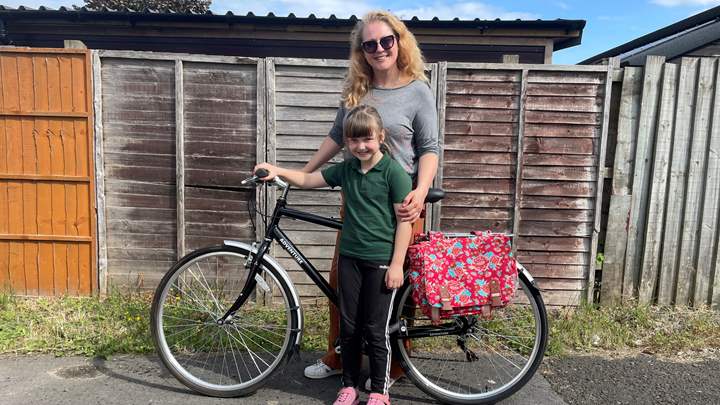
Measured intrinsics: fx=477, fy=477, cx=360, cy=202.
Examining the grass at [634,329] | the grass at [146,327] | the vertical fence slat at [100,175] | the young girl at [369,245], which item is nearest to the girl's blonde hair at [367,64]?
the young girl at [369,245]

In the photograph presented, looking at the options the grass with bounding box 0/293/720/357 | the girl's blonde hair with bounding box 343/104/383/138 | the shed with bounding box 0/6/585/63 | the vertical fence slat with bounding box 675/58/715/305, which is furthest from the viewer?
the shed with bounding box 0/6/585/63

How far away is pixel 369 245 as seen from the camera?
7.72 feet

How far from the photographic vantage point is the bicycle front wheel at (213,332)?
2.65 metres

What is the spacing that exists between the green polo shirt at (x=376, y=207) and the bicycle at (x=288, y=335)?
23 cm

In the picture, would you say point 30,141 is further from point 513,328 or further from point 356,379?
point 513,328

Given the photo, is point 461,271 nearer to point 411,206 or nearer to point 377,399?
point 411,206

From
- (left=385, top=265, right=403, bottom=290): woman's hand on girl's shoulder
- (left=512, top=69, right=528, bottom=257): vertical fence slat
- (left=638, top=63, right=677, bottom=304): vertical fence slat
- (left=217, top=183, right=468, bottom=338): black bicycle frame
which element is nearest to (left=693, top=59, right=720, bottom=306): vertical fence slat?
(left=638, top=63, right=677, bottom=304): vertical fence slat

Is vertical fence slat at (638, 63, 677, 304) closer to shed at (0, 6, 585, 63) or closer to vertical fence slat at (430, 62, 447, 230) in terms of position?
vertical fence slat at (430, 62, 447, 230)

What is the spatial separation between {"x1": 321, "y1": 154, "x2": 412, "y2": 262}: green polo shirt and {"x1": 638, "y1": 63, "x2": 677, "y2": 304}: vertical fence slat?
2583mm

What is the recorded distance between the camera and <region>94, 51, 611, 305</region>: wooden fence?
12.6 ft

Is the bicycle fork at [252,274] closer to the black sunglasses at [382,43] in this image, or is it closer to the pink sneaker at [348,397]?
the pink sneaker at [348,397]

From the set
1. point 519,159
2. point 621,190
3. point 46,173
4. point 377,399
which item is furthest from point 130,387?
point 621,190

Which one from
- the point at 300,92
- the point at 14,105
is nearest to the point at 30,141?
the point at 14,105

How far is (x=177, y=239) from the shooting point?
157 inches
